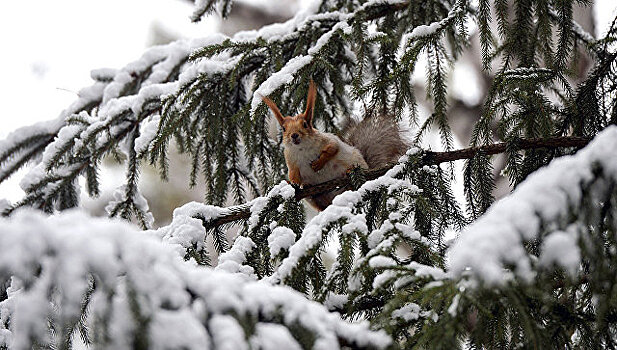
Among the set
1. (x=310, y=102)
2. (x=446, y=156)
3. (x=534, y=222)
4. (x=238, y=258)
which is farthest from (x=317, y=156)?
(x=534, y=222)

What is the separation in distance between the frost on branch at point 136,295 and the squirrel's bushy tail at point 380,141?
1203mm

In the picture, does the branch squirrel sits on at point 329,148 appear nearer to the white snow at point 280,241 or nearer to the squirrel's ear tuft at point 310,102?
the squirrel's ear tuft at point 310,102

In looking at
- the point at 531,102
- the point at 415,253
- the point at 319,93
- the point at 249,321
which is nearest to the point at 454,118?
the point at 319,93

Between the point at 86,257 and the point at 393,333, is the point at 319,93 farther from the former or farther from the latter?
the point at 86,257

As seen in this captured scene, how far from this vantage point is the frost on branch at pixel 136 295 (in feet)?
1.68

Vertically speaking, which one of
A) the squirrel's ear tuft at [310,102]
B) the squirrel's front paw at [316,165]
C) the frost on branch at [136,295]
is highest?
the squirrel's ear tuft at [310,102]

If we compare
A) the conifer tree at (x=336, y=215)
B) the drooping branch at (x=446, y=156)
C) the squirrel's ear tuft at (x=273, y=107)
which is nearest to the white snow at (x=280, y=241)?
the conifer tree at (x=336, y=215)

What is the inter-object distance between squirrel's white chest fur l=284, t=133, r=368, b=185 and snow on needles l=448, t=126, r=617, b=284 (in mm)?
1099

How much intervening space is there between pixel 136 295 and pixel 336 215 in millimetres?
526

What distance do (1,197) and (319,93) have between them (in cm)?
105

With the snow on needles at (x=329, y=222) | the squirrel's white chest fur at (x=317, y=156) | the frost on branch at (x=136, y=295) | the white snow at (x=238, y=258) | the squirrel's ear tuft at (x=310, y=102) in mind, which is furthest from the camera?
the squirrel's white chest fur at (x=317, y=156)

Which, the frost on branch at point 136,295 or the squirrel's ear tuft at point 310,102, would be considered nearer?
the frost on branch at point 136,295

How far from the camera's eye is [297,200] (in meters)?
1.43

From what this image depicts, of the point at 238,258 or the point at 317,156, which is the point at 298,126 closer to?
the point at 317,156
